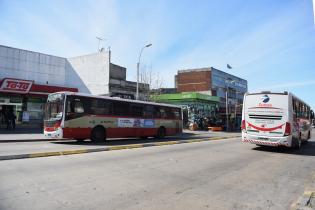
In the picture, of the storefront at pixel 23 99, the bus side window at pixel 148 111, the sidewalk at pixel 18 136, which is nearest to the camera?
the sidewalk at pixel 18 136

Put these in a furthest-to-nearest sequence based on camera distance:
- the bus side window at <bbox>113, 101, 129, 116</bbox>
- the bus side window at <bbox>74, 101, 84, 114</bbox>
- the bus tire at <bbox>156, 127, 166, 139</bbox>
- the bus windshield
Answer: the bus tire at <bbox>156, 127, 166, 139</bbox>
the bus side window at <bbox>113, 101, 129, 116</bbox>
the bus side window at <bbox>74, 101, 84, 114</bbox>
the bus windshield

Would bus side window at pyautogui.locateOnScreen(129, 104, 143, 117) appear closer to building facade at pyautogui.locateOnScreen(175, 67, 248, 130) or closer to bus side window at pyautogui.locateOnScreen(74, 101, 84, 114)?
bus side window at pyautogui.locateOnScreen(74, 101, 84, 114)

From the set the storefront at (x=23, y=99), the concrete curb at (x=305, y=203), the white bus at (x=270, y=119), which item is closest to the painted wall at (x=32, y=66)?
the storefront at (x=23, y=99)

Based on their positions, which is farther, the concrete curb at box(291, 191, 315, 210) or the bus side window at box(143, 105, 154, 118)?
the bus side window at box(143, 105, 154, 118)

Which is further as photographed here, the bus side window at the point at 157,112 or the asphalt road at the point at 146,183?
the bus side window at the point at 157,112

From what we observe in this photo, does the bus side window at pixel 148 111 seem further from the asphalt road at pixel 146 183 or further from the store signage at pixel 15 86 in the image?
the store signage at pixel 15 86

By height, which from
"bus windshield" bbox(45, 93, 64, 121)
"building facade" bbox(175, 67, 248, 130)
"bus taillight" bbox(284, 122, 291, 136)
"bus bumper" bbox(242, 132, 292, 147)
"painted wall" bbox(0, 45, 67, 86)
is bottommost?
"bus bumper" bbox(242, 132, 292, 147)

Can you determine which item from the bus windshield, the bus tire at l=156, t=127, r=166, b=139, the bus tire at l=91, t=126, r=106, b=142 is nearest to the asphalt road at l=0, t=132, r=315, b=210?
the bus windshield

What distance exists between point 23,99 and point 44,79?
5432 mm

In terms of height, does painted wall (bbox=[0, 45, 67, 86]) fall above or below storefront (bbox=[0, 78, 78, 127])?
above

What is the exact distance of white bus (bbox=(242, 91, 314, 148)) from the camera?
15.2 metres

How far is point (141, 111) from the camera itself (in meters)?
21.7

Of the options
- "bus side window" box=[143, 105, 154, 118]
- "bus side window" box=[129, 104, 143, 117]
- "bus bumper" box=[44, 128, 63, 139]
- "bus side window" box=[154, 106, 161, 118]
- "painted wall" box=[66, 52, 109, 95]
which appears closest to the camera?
"bus bumper" box=[44, 128, 63, 139]

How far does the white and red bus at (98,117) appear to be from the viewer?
16844 millimetres
